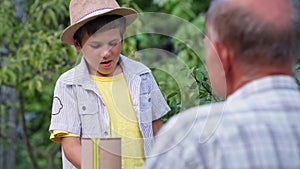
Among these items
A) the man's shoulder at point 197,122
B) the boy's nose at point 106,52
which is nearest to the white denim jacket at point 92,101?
the boy's nose at point 106,52

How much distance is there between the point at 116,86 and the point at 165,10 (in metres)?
3.78

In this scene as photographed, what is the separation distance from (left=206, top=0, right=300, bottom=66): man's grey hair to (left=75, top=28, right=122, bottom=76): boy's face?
1.02 meters

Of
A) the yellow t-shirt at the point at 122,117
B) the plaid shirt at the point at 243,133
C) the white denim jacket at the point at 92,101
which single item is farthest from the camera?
the white denim jacket at the point at 92,101

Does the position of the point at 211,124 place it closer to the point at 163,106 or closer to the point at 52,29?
the point at 163,106

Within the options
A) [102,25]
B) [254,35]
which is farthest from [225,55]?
A: [102,25]

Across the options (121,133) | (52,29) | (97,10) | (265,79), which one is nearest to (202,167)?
(265,79)

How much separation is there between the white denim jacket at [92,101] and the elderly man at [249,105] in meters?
0.97

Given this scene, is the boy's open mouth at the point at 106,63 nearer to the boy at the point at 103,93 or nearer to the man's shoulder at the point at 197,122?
the boy at the point at 103,93

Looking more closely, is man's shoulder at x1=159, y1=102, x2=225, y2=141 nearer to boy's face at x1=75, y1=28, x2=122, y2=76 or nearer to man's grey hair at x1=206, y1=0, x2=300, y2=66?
man's grey hair at x1=206, y1=0, x2=300, y2=66

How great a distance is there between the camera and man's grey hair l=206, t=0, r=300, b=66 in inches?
65.7

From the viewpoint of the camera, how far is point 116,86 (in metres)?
2.82

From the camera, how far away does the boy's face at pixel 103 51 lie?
270cm

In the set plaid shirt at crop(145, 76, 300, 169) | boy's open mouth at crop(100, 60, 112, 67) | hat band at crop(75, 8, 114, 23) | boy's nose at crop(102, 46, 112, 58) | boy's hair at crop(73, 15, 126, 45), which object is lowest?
plaid shirt at crop(145, 76, 300, 169)

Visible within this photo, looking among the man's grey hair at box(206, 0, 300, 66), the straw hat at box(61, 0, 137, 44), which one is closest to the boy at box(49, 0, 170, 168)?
the straw hat at box(61, 0, 137, 44)
